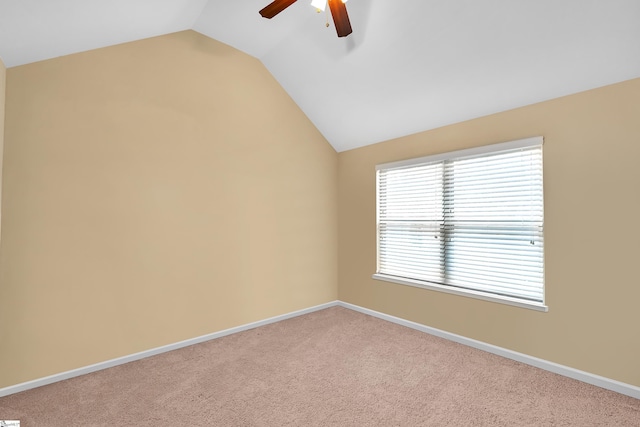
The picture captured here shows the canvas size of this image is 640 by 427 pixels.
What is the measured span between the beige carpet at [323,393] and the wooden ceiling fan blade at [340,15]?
2.61 m

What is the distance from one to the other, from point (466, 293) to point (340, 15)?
2654 mm

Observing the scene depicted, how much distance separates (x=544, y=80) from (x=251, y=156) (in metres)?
2.78

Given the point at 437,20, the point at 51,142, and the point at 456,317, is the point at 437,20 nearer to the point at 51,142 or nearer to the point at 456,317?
the point at 456,317

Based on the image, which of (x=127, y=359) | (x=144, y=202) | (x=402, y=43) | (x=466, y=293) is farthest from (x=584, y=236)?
(x=127, y=359)

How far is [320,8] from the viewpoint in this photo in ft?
6.73

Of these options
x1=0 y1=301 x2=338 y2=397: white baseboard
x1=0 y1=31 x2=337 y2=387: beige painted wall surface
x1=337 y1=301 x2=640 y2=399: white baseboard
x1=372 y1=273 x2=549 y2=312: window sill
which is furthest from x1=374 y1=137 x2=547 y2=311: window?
x1=0 y1=301 x2=338 y2=397: white baseboard

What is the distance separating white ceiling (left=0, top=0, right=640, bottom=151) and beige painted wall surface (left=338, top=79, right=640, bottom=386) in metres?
0.18

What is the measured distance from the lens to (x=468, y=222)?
304cm

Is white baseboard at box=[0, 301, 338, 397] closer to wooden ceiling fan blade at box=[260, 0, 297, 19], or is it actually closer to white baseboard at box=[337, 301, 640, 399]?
white baseboard at box=[337, 301, 640, 399]

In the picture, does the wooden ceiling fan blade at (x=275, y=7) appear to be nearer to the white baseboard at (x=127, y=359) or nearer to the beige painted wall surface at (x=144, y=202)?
the beige painted wall surface at (x=144, y=202)

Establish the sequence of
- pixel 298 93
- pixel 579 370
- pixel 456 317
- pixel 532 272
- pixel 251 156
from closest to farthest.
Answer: pixel 579 370 < pixel 532 272 < pixel 456 317 < pixel 251 156 < pixel 298 93

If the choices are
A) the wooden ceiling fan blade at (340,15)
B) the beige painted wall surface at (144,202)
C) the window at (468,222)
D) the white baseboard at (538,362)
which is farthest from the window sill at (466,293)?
the wooden ceiling fan blade at (340,15)

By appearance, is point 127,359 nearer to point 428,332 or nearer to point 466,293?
point 428,332

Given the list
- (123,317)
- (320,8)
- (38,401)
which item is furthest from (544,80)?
(38,401)
